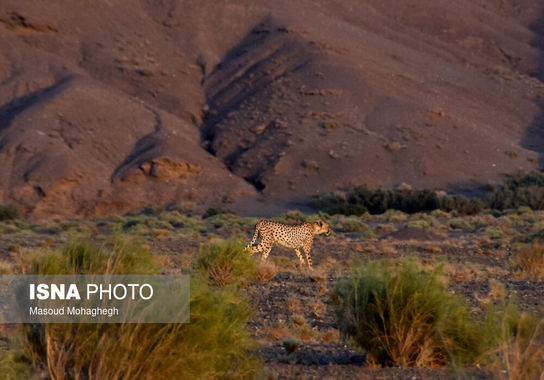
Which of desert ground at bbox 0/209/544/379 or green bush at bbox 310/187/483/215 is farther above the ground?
green bush at bbox 310/187/483/215

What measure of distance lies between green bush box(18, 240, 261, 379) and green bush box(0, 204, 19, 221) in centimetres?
4026

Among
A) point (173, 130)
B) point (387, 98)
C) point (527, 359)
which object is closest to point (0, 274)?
point (527, 359)

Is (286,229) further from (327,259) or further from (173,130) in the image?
(173,130)

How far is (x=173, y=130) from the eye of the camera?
59.7 meters

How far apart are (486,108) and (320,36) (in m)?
15.7

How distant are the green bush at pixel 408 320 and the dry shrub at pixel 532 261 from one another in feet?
35.4

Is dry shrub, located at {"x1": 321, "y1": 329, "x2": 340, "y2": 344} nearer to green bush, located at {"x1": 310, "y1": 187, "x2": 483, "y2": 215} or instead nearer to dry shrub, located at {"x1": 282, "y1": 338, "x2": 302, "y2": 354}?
dry shrub, located at {"x1": 282, "y1": 338, "x2": 302, "y2": 354}

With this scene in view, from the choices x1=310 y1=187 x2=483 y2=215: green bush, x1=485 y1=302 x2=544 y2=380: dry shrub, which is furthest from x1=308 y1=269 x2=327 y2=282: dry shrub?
x1=310 y1=187 x2=483 y2=215: green bush

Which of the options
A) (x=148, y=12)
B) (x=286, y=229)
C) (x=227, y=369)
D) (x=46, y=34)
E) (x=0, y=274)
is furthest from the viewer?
(x=148, y=12)

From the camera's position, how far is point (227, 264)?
15266mm

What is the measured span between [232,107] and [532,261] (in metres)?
47.3

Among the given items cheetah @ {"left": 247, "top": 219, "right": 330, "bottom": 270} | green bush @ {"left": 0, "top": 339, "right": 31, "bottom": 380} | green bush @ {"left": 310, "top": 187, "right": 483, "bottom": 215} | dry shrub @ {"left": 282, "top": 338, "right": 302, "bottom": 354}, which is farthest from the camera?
green bush @ {"left": 310, "top": 187, "right": 483, "bottom": 215}

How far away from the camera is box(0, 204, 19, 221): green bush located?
45250 millimetres
